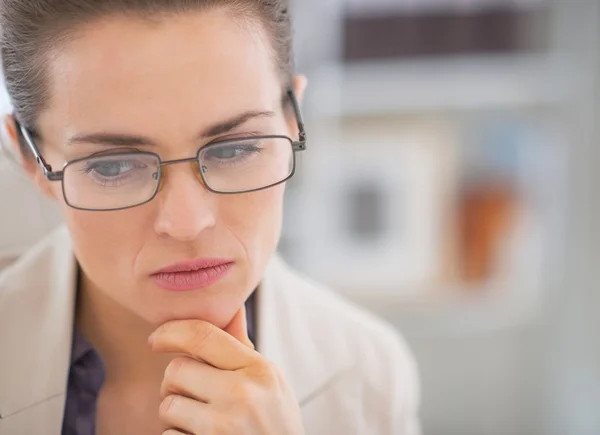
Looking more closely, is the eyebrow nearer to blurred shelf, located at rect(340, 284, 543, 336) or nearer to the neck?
the neck

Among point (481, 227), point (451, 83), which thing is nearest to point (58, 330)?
point (481, 227)

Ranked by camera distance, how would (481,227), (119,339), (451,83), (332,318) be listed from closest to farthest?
(119,339)
(332,318)
(481,227)
(451,83)

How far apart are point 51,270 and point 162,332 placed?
143 millimetres

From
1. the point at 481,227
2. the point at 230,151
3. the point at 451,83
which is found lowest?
the point at 481,227

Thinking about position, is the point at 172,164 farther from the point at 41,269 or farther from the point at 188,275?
the point at 41,269

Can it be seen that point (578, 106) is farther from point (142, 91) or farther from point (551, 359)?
point (142, 91)

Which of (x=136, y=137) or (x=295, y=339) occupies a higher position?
(x=136, y=137)

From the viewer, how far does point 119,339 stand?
544 mm

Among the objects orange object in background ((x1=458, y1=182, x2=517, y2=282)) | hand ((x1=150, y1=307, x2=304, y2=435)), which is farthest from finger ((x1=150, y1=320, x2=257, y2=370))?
orange object in background ((x1=458, y1=182, x2=517, y2=282))

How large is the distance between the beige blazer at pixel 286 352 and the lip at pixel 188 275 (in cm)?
11

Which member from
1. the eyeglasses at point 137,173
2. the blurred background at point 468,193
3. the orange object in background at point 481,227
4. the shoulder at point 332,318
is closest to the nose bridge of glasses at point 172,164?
the eyeglasses at point 137,173

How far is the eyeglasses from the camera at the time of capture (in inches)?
18.0

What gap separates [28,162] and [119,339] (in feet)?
0.54

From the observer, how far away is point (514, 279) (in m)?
1.78
